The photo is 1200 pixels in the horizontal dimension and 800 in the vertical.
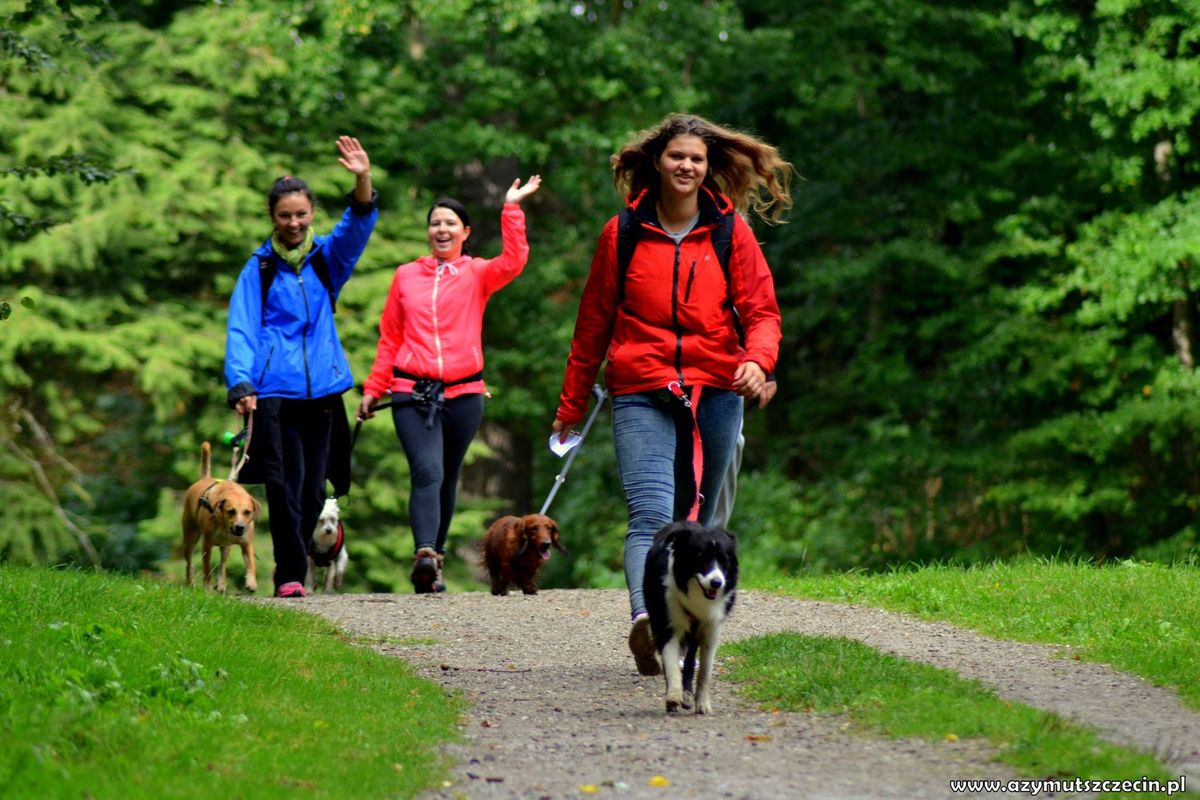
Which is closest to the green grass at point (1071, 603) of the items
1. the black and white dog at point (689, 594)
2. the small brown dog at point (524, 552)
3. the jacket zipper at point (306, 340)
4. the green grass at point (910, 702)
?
the green grass at point (910, 702)

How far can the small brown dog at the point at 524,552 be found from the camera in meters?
11.6

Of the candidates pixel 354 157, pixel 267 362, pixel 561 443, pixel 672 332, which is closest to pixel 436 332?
pixel 267 362

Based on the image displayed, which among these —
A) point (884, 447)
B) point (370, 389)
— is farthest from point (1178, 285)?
point (370, 389)

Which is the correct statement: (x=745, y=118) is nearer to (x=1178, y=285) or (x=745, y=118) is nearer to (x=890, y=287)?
(x=890, y=287)

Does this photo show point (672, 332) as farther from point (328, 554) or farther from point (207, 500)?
point (328, 554)

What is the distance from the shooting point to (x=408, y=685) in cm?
737

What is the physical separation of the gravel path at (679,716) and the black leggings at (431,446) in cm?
69

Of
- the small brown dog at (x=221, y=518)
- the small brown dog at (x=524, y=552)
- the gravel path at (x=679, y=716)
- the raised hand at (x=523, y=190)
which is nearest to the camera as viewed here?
the gravel path at (x=679, y=716)

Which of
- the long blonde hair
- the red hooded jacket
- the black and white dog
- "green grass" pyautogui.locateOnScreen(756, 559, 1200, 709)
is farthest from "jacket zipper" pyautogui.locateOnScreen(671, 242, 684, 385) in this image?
"green grass" pyautogui.locateOnScreen(756, 559, 1200, 709)

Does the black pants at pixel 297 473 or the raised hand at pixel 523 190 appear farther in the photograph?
the black pants at pixel 297 473

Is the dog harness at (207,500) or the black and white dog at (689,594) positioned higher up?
the black and white dog at (689,594)

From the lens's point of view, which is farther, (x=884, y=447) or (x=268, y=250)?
(x=884, y=447)

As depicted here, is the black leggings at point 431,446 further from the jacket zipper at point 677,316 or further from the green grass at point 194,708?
the jacket zipper at point 677,316

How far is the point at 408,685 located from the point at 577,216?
19.7 meters
